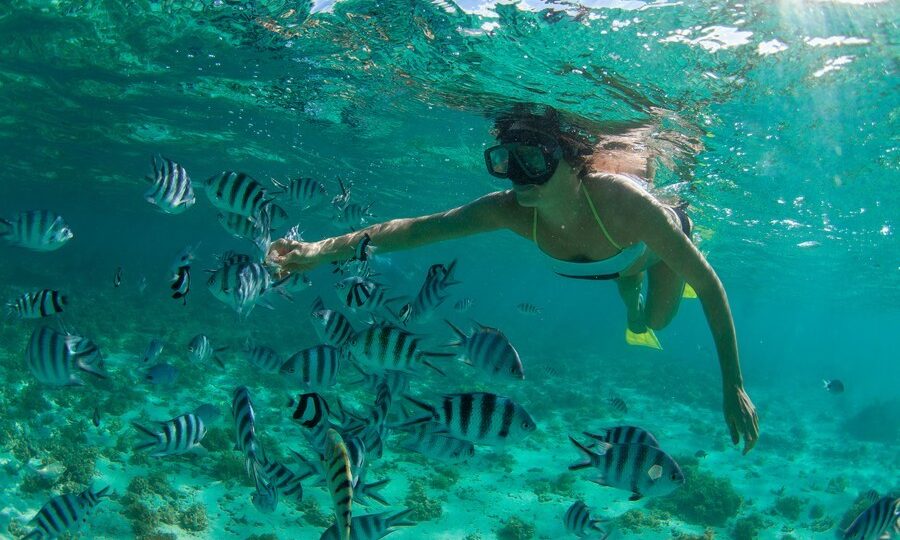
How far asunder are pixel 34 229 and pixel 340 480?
560 cm

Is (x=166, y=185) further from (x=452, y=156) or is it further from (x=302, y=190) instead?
(x=452, y=156)

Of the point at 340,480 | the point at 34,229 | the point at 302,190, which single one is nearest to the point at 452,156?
the point at 302,190

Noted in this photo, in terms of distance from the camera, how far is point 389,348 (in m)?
4.18

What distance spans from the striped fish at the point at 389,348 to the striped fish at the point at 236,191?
2.20m

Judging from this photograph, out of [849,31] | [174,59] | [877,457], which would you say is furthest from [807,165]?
[174,59]

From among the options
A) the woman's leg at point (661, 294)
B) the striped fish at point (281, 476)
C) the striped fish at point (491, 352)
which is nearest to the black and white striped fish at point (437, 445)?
the striped fish at point (491, 352)

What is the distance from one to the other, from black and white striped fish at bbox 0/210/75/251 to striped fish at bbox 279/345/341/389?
10.8 feet

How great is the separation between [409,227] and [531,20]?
5.83m

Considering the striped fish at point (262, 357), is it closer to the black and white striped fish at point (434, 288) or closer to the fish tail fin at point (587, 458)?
the black and white striped fish at point (434, 288)

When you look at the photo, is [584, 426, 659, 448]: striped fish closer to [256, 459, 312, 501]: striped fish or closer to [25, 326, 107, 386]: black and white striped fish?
[256, 459, 312, 501]: striped fish

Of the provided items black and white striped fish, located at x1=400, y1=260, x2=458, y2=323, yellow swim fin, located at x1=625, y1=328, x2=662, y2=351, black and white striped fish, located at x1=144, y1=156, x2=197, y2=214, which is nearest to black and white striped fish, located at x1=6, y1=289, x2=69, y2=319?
black and white striped fish, located at x1=144, y1=156, x2=197, y2=214

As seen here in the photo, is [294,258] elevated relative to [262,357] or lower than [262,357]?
elevated

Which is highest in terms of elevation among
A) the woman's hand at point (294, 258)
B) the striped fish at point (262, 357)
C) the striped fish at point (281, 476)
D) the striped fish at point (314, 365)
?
the woman's hand at point (294, 258)

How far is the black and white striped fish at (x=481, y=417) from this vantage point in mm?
3609
